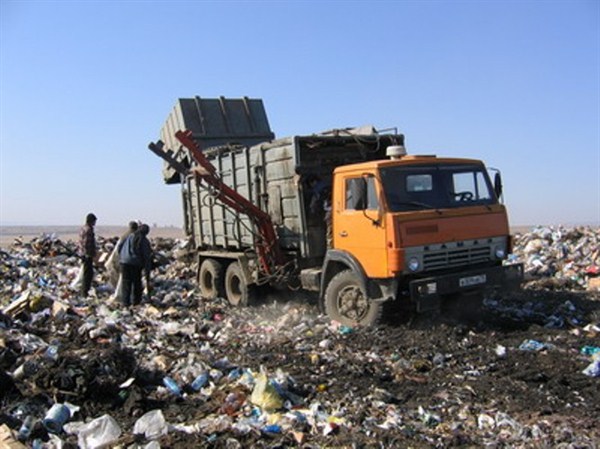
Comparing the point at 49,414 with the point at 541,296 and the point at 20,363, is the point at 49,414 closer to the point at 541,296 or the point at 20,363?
the point at 20,363

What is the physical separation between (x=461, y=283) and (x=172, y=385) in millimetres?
3571

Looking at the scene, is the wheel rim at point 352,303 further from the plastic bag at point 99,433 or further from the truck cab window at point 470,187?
the plastic bag at point 99,433

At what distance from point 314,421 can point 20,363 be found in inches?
111

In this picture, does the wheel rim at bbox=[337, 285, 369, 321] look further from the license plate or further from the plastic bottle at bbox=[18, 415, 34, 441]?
the plastic bottle at bbox=[18, 415, 34, 441]

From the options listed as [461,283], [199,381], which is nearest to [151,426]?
[199,381]

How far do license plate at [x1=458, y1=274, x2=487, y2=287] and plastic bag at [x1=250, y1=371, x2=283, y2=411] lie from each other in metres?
3.08

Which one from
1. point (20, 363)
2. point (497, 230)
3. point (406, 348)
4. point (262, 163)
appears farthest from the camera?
point (262, 163)

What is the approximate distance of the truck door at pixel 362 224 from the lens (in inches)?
285

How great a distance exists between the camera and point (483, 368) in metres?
6.07

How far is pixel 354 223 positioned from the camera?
762 centimetres

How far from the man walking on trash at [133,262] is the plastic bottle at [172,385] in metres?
4.60

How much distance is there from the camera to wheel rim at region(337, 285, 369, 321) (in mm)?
7652

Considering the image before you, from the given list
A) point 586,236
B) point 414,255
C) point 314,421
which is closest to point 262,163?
point 414,255

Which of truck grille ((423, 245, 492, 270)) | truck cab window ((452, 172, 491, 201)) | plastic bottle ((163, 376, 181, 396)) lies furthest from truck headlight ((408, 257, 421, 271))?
plastic bottle ((163, 376, 181, 396))
